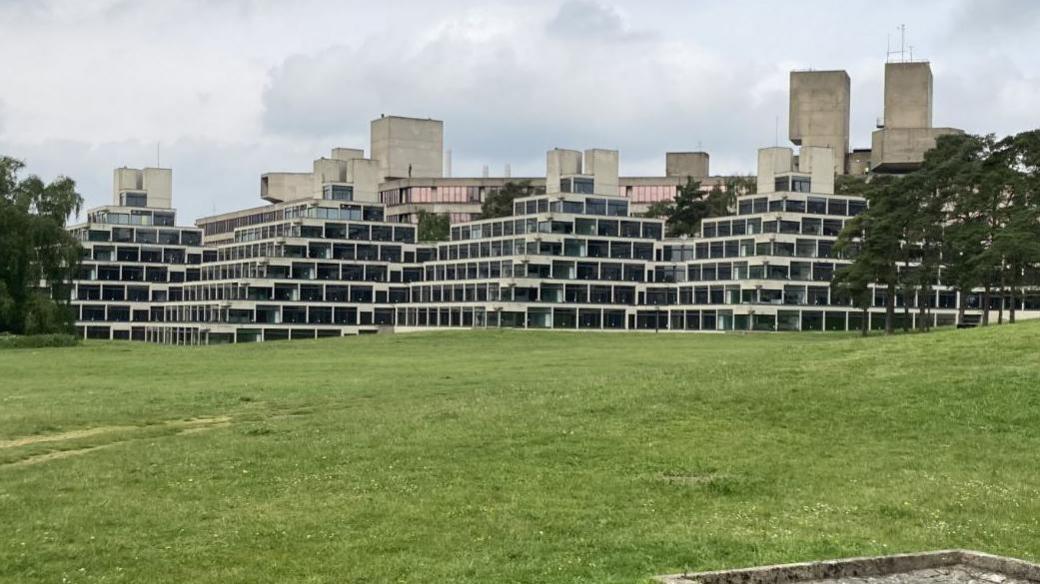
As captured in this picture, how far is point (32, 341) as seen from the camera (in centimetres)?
9288

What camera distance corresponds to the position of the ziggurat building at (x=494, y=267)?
148 metres

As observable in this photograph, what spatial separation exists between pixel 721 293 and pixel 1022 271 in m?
56.7

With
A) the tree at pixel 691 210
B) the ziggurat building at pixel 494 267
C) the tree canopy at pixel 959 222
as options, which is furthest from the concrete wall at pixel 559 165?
the tree canopy at pixel 959 222

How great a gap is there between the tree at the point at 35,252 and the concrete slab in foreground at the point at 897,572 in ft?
304

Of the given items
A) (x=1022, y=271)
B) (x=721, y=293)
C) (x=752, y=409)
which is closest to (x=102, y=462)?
(x=752, y=409)

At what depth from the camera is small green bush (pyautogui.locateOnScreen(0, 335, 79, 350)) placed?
91750 millimetres

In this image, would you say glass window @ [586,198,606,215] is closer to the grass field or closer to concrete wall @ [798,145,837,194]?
concrete wall @ [798,145,837,194]

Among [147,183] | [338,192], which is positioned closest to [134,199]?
[147,183]

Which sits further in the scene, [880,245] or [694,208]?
[694,208]

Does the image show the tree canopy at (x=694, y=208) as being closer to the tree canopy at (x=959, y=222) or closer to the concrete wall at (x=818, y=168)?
the concrete wall at (x=818, y=168)

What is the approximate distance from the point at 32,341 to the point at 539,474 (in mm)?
80419

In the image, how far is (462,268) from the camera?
165 meters

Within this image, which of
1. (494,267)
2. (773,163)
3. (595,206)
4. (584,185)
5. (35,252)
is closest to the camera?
(35,252)

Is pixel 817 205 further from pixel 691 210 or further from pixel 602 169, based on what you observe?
pixel 602 169
